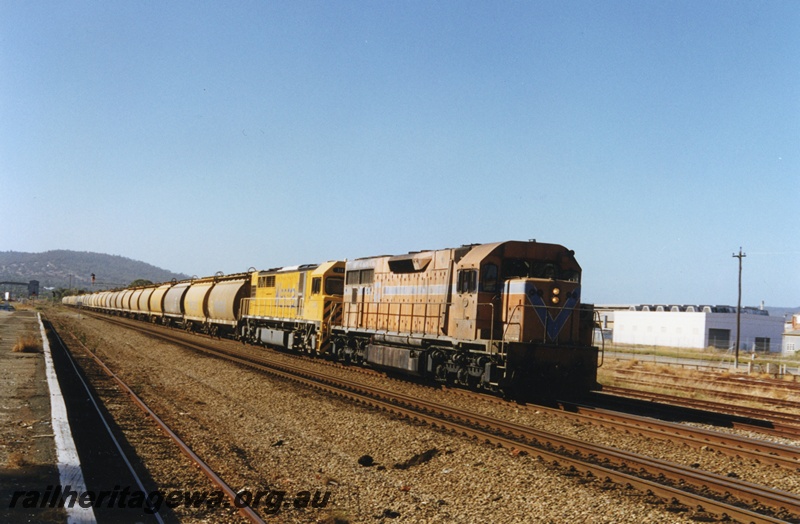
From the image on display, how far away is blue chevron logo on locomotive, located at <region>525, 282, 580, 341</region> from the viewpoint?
51.8 feet

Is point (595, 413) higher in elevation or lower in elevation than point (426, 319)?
lower

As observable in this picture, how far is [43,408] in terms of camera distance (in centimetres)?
1370

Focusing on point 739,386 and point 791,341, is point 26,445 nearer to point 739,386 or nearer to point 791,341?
point 739,386

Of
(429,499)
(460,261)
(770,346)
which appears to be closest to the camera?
(429,499)

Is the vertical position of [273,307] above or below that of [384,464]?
above

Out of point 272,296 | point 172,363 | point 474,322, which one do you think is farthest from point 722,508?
point 272,296

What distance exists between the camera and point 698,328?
2744 inches

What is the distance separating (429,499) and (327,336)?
59.3 ft

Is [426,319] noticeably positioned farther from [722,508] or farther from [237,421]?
[722,508]

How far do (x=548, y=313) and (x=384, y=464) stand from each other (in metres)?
7.07

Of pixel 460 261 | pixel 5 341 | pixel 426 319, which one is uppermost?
pixel 460 261

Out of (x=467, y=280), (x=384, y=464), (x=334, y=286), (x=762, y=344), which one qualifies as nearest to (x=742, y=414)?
(x=467, y=280)

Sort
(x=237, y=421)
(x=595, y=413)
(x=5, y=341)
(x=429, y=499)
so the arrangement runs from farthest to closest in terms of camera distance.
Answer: (x=5, y=341)
(x=595, y=413)
(x=237, y=421)
(x=429, y=499)

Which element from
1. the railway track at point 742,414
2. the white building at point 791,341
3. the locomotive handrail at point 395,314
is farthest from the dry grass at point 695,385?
the white building at point 791,341
